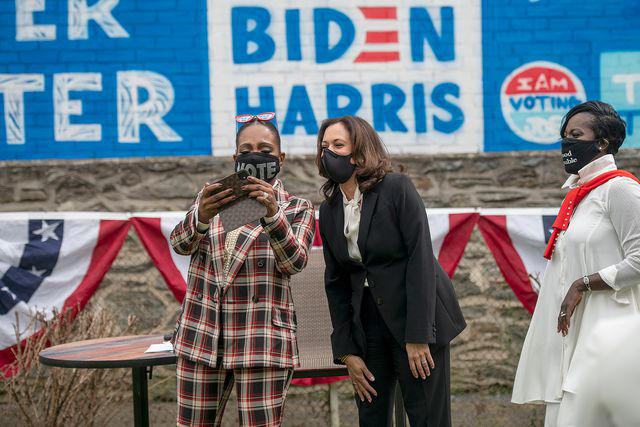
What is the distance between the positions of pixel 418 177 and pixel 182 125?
2.01m

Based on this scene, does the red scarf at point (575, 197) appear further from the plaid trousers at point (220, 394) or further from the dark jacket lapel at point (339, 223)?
the plaid trousers at point (220, 394)

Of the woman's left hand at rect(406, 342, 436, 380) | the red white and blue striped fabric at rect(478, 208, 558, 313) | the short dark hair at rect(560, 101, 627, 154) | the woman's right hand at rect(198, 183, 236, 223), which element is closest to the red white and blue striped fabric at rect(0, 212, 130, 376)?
the red white and blue striped fabric at rect(478, 208, 558, 313)

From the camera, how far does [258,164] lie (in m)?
3.19

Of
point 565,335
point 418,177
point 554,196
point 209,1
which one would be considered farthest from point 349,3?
point 565,335

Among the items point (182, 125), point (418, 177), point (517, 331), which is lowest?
point (517, 331)

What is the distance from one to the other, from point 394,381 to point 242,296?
32.5 inches

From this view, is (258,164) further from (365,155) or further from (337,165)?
(365,155)

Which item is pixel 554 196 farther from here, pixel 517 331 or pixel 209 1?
pixel 209 1

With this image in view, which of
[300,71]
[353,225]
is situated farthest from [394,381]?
[300,71]

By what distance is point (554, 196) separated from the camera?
649cm

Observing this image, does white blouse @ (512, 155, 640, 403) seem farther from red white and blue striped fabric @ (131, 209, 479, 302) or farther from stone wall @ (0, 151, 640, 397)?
stone wall @ (0, 151, 640, 397)

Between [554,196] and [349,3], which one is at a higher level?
[349,3]

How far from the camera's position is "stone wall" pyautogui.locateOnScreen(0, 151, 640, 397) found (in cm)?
636

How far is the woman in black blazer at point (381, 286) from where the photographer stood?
3236 millimetres
